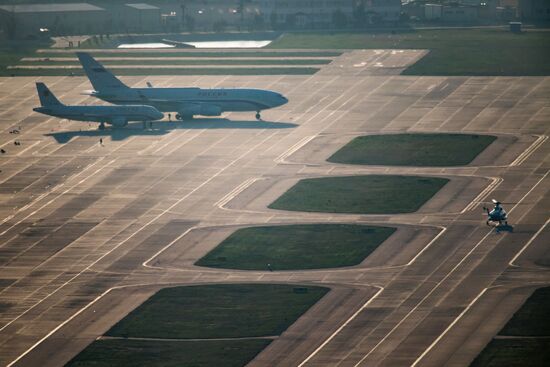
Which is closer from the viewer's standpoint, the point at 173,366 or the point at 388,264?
the point at 173,366

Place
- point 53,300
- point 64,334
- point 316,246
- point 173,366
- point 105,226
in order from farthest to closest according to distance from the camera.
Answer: point 105,226
point 316,246
point 53,300
point 64,334
point 173,366

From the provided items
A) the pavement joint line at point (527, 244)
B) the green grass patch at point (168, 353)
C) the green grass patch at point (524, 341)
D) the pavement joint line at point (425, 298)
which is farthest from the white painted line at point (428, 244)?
the green grass patch at point (168, 353)

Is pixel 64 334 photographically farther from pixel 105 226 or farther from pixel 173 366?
pixel 105 226

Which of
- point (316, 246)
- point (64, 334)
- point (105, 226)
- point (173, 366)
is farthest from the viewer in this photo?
point (105, 226)

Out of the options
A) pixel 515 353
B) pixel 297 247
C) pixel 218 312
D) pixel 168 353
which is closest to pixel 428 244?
pixel 297 247

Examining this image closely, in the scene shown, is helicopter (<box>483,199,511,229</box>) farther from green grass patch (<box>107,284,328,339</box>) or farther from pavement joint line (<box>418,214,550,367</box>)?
green grass patch (<box>107,284,328,339</box>)

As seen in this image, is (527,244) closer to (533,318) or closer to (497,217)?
(497,217)

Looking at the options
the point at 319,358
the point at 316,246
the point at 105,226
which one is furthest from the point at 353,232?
the point at 319,358
